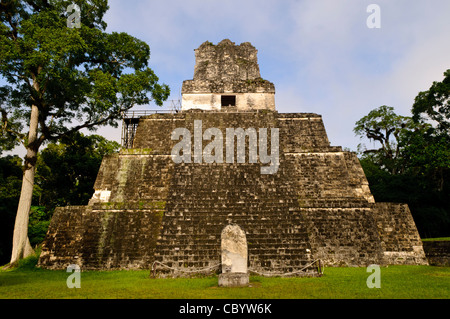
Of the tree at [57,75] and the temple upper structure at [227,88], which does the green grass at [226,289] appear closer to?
the tree at [57,75]

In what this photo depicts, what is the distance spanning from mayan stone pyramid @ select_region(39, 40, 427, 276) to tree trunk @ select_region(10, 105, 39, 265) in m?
1.72

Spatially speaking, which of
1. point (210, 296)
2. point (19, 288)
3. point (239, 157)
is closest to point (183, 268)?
point (210, 296)

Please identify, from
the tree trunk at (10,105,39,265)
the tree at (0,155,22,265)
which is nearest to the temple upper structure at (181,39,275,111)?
the tree trunk at (10,105,39,265)

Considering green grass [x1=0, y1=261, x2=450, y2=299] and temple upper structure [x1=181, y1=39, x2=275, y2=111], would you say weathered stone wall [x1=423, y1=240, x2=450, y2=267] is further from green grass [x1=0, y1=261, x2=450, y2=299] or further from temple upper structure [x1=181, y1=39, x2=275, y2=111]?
temple upper structure [x1=181, y1=39, x2=275, y2=111]

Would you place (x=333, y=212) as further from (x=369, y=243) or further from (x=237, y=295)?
(x=237, y=295)

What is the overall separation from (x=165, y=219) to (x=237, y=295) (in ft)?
Answer: 12.6

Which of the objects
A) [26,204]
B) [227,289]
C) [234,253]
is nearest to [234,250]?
[234,253]

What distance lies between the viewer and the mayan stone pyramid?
7.84 meters

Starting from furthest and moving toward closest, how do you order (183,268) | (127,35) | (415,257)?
(127,35) < (415,257) < (183,268)

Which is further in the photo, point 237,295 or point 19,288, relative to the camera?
point 19,288

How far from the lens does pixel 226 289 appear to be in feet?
18.3

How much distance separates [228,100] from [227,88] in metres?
0.60

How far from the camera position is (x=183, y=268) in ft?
23.7

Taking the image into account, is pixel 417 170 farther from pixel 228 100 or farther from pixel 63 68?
pixel 63 68
